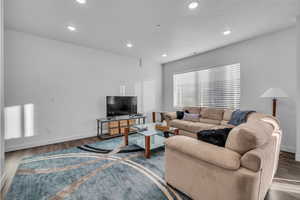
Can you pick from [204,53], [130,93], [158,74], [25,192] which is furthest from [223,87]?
[25,192]

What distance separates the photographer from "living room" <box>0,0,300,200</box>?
5.52 feet

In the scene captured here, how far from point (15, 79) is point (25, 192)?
8.81ft

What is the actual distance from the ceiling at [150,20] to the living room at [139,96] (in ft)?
0.08

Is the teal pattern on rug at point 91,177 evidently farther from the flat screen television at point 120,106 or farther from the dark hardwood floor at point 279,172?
the flat screen television at point 120,106

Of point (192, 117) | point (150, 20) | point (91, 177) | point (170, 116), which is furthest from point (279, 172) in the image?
point (150, 20)

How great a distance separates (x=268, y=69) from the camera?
10.8 feet

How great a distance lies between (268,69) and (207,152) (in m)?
3.33

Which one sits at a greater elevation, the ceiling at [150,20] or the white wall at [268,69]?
the ceiling at [150,20]

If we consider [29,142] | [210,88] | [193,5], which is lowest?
[29,142]

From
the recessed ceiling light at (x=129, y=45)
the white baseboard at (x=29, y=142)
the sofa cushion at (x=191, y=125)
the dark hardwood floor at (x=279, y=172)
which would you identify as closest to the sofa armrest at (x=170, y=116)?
the sofa cushion at (x=191, y=125)

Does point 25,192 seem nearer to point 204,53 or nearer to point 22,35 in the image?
point 22,35

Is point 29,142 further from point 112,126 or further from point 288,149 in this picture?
point 288,149

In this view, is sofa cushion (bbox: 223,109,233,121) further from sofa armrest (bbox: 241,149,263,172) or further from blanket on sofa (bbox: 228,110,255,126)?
sofa armrest (bbox: 241,149,263,172)

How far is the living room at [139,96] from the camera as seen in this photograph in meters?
1.68
